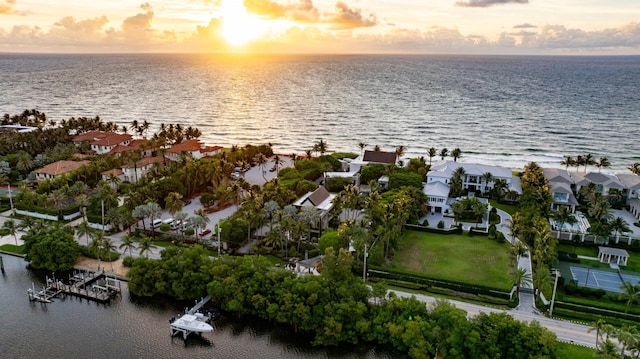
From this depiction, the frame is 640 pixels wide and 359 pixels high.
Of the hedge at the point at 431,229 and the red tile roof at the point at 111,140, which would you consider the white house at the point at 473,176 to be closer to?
the hedge at the point at 431,229

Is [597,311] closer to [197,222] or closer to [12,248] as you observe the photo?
[197,222]

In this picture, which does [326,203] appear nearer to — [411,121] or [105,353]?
[105,353]

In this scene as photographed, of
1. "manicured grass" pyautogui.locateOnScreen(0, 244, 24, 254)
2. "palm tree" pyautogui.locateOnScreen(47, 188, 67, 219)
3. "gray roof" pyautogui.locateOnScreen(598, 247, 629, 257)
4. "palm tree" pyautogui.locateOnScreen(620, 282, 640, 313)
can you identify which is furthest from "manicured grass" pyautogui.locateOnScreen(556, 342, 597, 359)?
"palm tree" pyautogui.locateOnScreen(47, 188, 67, 219)

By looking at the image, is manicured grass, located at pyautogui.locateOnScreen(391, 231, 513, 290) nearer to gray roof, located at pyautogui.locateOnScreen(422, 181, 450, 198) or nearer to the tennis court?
the tennis court

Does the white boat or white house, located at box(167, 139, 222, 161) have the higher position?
white house, located at box(167, 139, 222, 161)

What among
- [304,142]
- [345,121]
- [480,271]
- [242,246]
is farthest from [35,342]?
[345,121]

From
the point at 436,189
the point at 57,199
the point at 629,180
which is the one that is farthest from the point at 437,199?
the point at 57,199
